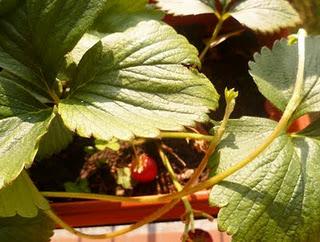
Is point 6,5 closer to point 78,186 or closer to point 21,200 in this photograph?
point 21,200

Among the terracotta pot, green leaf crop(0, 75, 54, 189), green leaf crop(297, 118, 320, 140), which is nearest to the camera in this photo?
green leaf crop(0, 75, 54, 189)

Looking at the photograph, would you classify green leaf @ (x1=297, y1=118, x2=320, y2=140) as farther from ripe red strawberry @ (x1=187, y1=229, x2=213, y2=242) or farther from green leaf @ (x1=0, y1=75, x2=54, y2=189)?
green leaf @ (x1=0, y1=75, x2=54, y2=189)

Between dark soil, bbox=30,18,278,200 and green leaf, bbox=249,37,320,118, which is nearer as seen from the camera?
green leaf, bbox=249,37,320,118

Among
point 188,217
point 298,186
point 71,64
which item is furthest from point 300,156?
point 71,64

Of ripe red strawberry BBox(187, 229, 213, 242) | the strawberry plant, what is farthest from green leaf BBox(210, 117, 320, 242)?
ripe red strawberry BBox(187, 229, 213, 242)

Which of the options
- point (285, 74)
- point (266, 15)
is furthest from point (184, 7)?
point (285, 74)

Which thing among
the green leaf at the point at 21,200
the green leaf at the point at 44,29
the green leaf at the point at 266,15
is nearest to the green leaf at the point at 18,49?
the green leaf at the point at 44,29

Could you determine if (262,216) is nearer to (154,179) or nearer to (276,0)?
(154,179)
